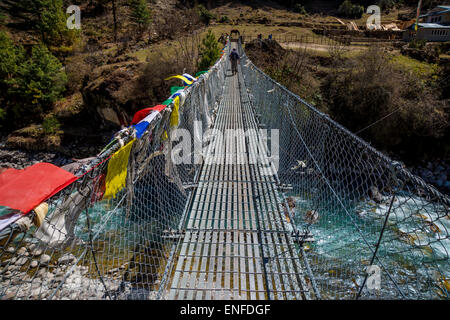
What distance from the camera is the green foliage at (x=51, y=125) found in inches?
626

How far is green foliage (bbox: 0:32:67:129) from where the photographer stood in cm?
1812

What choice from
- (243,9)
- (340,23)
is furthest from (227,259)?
(243,9)

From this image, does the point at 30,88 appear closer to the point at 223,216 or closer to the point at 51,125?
the point at 51,125

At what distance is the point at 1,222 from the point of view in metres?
0.81

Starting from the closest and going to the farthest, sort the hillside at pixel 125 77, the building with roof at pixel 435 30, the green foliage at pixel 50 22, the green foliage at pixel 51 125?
the hillside at pixel 125 77
the green foliage at pixel 51 125
the building with roof at pixel 435 30
the green foliage at pixel 50 22

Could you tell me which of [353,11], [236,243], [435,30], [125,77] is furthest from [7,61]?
[353,11]

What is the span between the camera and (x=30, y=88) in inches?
713

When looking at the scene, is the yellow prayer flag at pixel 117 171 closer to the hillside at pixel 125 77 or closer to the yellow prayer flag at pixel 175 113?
the yellow prayer flag at pixel 175 113

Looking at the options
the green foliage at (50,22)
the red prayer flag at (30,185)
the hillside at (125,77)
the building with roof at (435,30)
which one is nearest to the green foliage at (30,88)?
the hillside at (125,77)

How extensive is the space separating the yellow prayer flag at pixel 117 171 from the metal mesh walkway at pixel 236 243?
2.93 feet

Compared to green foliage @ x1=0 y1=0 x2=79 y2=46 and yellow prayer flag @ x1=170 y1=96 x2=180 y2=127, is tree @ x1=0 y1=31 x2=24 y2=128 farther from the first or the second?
yellow prayer flag @ x1=170 y1=96 x2=180 y2=127

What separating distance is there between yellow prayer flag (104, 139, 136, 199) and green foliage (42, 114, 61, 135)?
1831 cm
